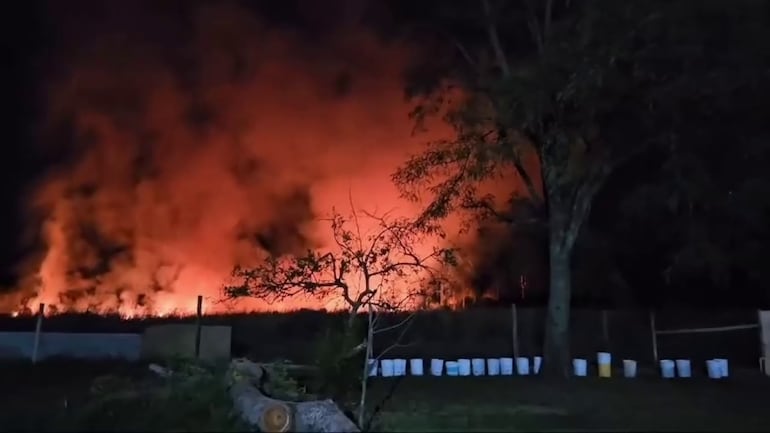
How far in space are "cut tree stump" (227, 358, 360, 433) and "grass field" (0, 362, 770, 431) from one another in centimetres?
25

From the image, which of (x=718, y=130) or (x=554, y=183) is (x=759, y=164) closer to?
(x=718, y=130)

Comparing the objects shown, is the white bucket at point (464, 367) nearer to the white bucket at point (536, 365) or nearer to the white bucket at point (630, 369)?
the white bucket at point (536, 365)

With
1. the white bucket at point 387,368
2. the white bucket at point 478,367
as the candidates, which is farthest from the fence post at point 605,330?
the white bucket at point 387,368

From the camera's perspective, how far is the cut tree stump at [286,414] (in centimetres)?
931

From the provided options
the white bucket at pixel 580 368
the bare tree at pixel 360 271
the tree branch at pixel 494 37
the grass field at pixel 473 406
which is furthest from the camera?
the tree branch at pixel 494 37

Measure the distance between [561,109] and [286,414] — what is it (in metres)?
10.3

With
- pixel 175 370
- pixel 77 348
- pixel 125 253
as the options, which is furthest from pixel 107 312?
pixel 175 370

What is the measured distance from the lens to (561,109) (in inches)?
683

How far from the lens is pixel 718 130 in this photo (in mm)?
17875

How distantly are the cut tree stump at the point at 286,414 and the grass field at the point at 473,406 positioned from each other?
0.83ft

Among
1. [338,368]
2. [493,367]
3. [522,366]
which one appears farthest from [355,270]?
[522,366]

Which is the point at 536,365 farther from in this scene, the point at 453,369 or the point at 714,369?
the point at 714,369

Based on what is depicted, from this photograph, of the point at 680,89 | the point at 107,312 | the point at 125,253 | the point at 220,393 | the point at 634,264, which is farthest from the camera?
the point at 125,253

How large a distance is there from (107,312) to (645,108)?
1917 centimetres
